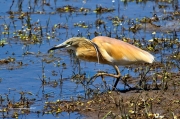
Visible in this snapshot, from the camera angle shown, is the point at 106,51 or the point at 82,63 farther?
the point at 82,63

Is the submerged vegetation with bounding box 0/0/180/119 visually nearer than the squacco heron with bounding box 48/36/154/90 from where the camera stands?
Yes

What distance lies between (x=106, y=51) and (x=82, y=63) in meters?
1.79

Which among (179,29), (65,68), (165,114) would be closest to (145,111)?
(165,114)

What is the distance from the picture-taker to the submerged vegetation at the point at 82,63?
764 centimetres

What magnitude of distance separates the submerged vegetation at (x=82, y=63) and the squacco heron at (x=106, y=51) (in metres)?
0.24

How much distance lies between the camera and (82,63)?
33.0 feet

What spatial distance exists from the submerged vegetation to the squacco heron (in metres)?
0.24

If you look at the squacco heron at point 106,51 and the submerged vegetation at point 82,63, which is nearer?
the submerged vegetation at point 82,63

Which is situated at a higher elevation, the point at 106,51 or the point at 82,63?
the point at 106,51

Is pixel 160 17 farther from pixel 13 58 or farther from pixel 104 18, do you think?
pixel 13 58

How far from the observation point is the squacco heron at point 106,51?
27.2 feet

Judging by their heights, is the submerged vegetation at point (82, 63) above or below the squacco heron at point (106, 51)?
below

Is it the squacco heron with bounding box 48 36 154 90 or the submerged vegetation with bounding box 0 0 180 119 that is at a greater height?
the squacco heron with bounding box 48 36 154 90

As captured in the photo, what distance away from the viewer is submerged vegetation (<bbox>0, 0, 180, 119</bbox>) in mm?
7641
